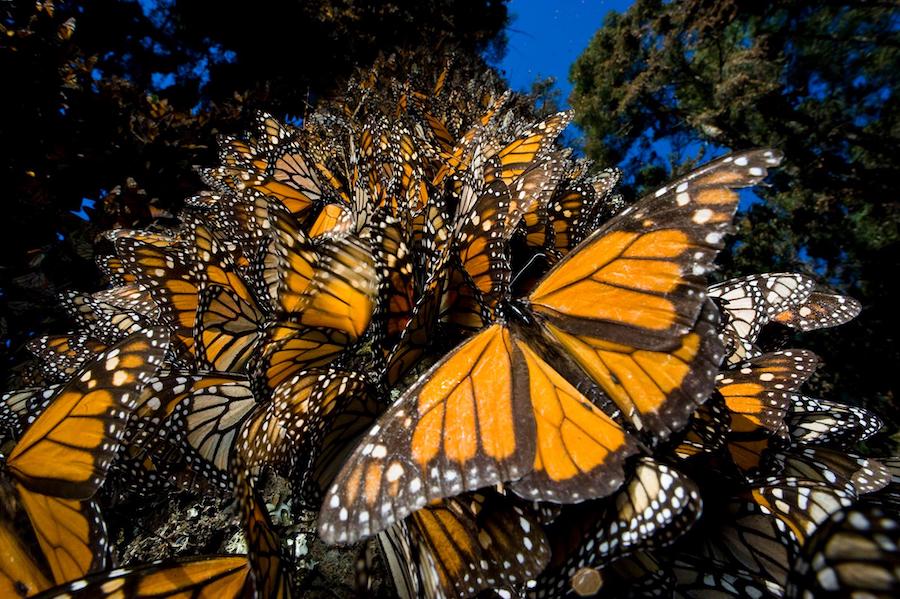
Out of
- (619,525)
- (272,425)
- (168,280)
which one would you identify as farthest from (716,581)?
(168,280)

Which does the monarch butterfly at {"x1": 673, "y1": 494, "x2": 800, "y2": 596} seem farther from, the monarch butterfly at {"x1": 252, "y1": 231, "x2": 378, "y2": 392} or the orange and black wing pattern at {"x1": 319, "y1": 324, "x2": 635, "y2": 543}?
the monarch butterfly at {"x1": 252, "y1": 231, "x2": 378, "y2": 392}

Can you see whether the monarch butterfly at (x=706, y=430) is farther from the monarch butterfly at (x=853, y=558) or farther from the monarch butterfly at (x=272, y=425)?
the monarch butterfly at (x=272, y=425)

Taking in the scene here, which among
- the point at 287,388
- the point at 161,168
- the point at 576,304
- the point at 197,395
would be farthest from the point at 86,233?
the point at 576,304

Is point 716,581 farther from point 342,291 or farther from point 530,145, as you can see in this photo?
point 530,145

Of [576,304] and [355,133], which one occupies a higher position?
[355,133]

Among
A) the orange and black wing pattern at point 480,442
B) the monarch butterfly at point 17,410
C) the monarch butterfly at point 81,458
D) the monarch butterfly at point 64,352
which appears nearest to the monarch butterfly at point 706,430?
the orange and black wing pattern at point 480,442

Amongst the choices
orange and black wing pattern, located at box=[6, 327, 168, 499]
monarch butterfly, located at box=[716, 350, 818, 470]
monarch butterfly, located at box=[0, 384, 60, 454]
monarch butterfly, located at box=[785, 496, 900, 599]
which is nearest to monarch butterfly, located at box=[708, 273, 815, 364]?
monarch butterfly, located at box=[716, 350, 818, 470]

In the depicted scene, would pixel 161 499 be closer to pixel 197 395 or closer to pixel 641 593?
pixel 197 395
